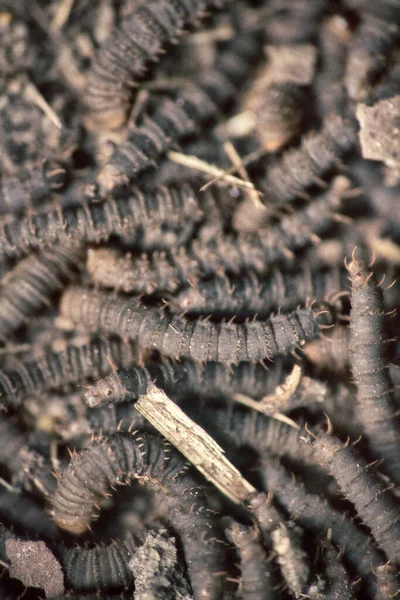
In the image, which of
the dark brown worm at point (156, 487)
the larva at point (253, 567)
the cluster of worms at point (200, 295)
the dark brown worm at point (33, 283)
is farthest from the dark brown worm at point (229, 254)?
the larva at point (253, 567)

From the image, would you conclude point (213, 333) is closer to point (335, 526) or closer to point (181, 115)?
point (335, 526)

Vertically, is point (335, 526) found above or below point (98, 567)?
below

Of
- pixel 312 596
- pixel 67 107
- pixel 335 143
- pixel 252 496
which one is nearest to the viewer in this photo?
pixel 312 596

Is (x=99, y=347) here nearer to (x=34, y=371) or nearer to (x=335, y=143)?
(x=34, y=371)

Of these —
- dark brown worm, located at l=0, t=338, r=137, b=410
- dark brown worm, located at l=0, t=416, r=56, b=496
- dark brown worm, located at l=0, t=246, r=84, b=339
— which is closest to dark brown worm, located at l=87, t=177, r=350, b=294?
dark brown worm, located at l=0, t=246, r=84, b=339

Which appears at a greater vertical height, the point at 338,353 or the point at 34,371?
the point at 34,371

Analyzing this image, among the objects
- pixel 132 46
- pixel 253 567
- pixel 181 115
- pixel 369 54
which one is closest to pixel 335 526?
pixel 253 567

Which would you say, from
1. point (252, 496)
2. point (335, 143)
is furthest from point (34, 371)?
point (335, 143)
